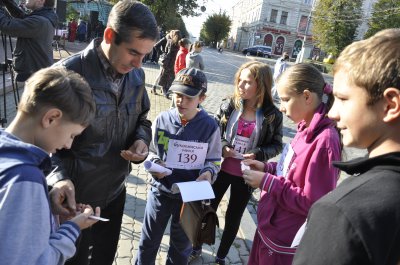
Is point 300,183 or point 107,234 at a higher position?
point 300,183

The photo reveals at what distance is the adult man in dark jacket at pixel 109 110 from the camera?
1.84m

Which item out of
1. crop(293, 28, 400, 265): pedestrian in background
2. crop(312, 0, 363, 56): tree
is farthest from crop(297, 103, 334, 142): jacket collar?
crop(312, 0, 363, 56): tree

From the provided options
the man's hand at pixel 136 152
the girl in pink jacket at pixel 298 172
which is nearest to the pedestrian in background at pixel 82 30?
the man's hand at pixel 136 152

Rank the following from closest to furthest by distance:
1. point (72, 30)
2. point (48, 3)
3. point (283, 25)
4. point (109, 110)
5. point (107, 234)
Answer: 1. point (109, 110)
2. point (107, 234)
3. point (48, 3)
4. point (72, 30)
5. point (283, 25)

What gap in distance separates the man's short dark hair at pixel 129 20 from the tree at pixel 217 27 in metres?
72.4

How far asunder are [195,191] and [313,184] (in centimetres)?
75

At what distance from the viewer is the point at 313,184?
1.90 m

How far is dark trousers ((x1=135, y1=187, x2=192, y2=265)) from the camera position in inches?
100

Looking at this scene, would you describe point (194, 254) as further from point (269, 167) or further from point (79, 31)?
point (79, 31)

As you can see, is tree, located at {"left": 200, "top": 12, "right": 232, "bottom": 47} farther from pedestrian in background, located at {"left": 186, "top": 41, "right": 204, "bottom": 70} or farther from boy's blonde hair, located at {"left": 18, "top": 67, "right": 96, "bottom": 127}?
boy's blonde hair, located at {"left": 18, "top": 67, "right": 96, "bottom": 127}

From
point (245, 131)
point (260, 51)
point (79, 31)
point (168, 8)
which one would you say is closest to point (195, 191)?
point (245, 131)

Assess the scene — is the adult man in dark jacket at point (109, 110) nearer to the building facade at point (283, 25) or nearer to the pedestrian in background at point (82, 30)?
the pedestrian in background at point (82, 30)

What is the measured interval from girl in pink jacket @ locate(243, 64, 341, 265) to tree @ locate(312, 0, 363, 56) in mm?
38399

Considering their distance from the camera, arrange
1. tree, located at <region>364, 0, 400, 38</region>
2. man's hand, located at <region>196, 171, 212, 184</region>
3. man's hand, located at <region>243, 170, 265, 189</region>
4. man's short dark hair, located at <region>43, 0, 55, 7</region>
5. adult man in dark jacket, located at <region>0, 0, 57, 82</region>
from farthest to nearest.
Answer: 1. tree, located at <region>364, 0, 400, 38</region>
2. man's short dark hair, located at <region>43, 0, 55, 7</region>
3. adult man in dark jacket, located at <region>0, 0, 57, 82</region>
4. man's hand, located at <region>196, 171, 212, 184</region>
5. man's hand, located at <region>243, 170, 265, 189</region>
